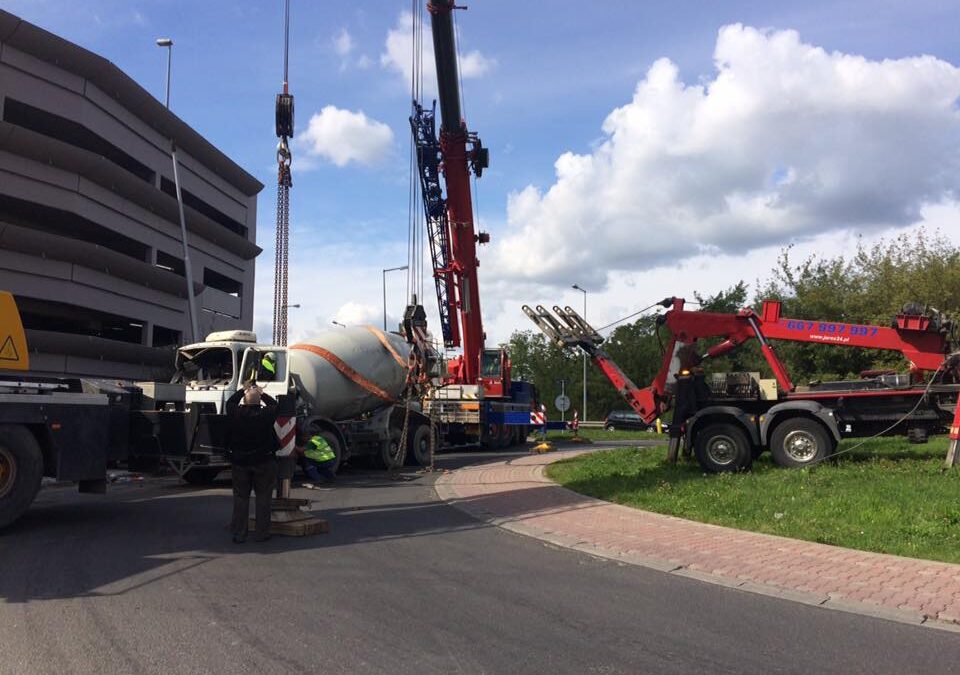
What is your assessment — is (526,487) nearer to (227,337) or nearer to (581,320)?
(581,320)

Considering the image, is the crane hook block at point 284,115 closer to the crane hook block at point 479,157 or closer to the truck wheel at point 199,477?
the crane hook block at point 479,157

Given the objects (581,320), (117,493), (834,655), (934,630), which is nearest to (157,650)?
(834,655)

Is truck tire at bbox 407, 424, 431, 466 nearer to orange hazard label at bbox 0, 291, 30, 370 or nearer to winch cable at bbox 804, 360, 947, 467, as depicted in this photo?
winch cable at bbox 804, 360, 947, 467

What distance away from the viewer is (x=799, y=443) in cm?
1319

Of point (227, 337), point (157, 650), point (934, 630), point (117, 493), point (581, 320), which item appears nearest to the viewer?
point (157, 650)

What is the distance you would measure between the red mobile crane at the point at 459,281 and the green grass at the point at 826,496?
825 cm

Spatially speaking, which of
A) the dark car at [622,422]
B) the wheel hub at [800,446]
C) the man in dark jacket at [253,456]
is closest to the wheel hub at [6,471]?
the man in dark jacket at [253,456]

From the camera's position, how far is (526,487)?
523 inches

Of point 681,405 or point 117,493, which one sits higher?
point 681,405

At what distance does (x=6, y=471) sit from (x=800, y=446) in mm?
A: 12065

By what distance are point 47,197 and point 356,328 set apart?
71.8 ft

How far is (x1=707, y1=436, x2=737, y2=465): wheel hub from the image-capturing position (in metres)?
13.3

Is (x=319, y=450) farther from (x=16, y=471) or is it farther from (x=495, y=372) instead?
(x=495, y=372)

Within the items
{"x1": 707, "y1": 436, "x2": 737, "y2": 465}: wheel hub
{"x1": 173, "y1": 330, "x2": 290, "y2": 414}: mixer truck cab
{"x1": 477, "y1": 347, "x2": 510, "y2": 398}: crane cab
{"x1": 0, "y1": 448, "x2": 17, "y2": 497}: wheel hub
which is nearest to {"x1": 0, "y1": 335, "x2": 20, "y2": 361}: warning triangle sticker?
{"x1": 0, "y1": 448, "x2": 17, "y2": 497}: wheel hub
